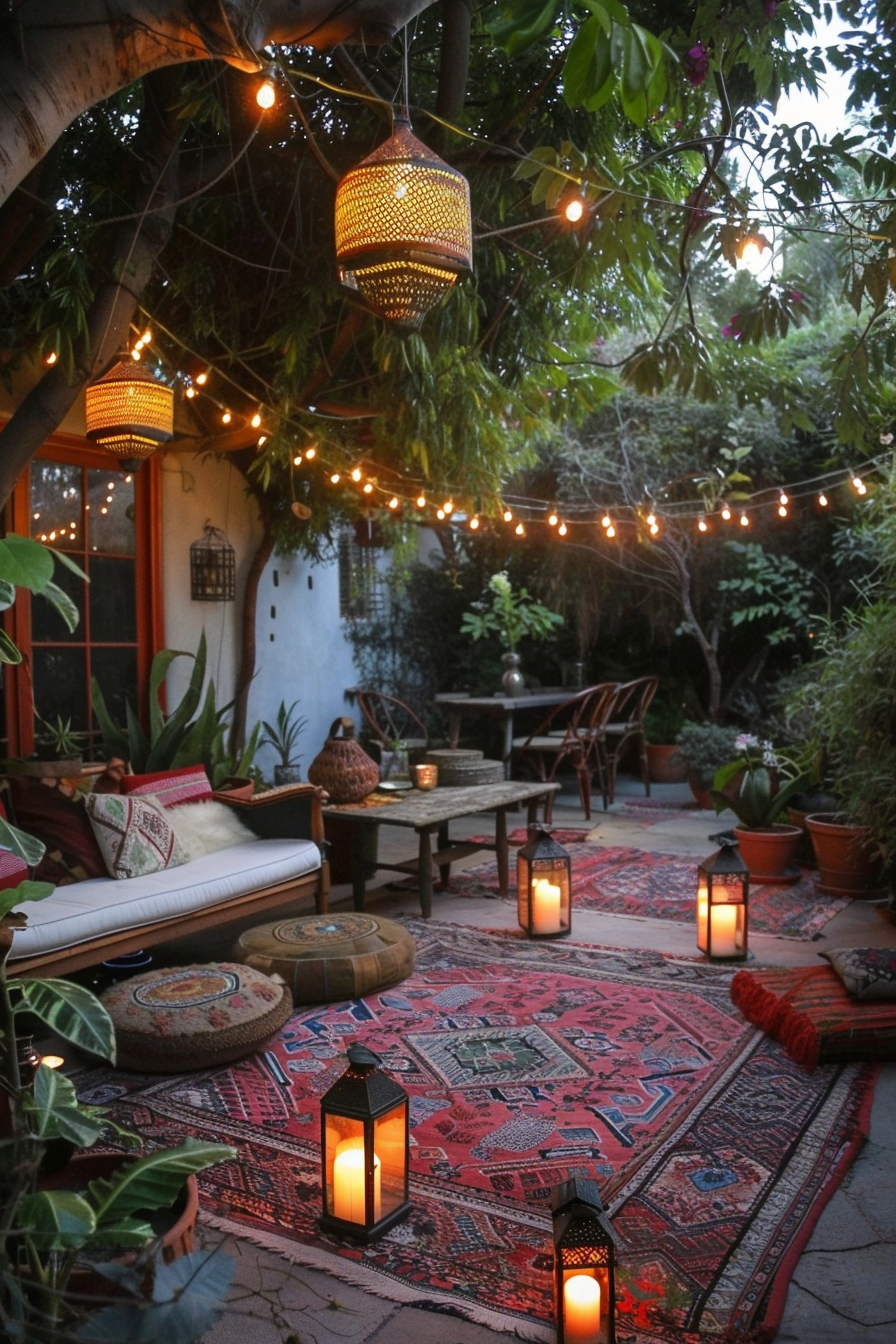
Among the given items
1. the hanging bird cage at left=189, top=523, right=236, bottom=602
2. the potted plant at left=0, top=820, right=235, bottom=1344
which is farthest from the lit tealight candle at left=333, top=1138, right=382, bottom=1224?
the hanging bird cage at left=189, top=523, right=236, bottom=602

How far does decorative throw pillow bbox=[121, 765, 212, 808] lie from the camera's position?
4145 millimetres

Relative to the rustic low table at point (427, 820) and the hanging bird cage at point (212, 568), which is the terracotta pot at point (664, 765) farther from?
the hanging bird cage at point (212, 568)

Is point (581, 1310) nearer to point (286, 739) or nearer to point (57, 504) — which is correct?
point (57, 504)

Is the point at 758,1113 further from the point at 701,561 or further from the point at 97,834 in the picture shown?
the point at 701,561

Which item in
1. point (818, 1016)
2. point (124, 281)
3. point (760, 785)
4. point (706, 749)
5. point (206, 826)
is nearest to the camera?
point (818, 1016)

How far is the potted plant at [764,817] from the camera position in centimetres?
539

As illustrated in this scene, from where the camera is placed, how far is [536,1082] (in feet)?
9.83

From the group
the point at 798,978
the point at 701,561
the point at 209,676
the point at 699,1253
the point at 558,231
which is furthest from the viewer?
the point at 701,561

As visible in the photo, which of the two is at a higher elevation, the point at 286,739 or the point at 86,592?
the point at 86,592

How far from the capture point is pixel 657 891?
17.1 feet

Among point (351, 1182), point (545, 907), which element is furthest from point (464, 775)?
point (351, 1182)

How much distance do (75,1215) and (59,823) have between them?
271cm

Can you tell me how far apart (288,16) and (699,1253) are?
234 cm

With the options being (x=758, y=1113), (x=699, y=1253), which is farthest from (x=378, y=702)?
(x=699, y=1253)
